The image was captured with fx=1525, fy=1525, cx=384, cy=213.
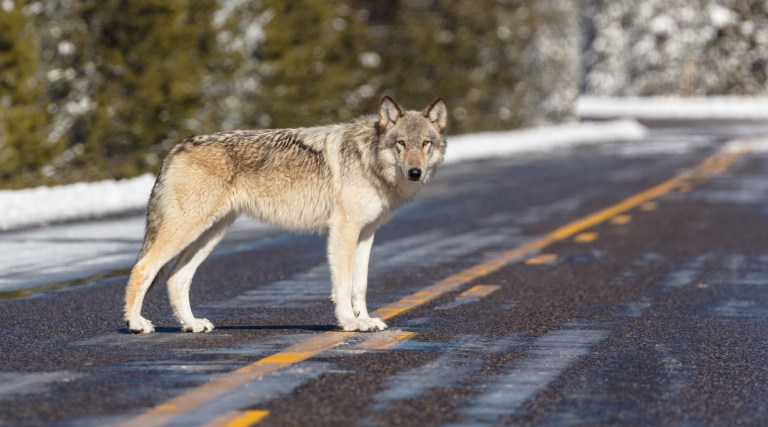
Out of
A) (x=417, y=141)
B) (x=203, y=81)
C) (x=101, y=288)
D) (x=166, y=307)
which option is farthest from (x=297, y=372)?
(x=203, y=81)

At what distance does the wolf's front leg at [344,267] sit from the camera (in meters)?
9.70

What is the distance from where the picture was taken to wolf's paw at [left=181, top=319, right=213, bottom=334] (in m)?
9.70

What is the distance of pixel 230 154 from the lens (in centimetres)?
1006

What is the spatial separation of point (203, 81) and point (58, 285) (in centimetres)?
1554

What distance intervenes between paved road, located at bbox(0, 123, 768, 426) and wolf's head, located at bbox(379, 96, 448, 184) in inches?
41.4

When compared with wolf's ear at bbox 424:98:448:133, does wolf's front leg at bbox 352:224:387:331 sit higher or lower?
lower

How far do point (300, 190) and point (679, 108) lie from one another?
9026 cm

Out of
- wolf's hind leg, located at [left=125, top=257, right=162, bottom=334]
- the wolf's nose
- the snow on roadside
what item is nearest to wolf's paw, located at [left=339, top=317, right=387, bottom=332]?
the wolf's nose

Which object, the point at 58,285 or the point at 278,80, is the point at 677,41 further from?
the point at 58,285

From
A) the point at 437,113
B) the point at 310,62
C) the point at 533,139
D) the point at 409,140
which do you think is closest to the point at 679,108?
the point at 533,139

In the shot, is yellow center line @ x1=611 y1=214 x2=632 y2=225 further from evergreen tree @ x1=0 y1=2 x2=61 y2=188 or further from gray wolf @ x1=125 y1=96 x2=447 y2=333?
gray wolf @ x1=125 y1=96 x2=447 y2=333

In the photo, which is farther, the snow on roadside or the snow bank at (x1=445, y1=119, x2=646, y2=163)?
the snow bank at (x1=445, y1=119, x2=646, y2=163)

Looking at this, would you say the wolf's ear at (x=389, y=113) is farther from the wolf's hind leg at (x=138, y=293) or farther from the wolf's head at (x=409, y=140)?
the wolf's hind leg at (x=138, y=293)

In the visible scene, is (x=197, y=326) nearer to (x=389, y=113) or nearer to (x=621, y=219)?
(x=389, y=113)
